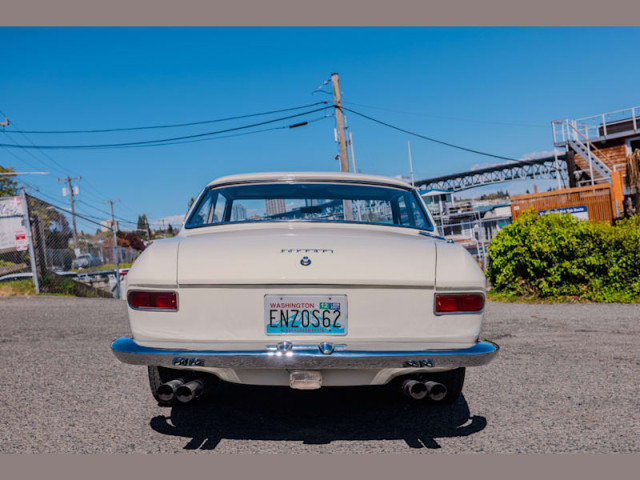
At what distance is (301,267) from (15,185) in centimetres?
4828

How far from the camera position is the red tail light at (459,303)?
2.79 m

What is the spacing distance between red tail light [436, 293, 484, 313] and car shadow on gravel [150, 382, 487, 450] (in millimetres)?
817

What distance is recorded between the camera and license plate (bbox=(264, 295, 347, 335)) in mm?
2709

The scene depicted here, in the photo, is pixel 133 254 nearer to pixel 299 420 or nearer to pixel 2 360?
pixel 2 360

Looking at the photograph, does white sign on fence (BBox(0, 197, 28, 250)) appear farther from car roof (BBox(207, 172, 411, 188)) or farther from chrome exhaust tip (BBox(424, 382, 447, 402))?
chrome exhaust tip (BBox(424, 382, 447, 402))

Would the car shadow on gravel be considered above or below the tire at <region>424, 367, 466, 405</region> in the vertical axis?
below

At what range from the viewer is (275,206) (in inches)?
155

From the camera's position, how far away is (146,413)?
3.60 metres

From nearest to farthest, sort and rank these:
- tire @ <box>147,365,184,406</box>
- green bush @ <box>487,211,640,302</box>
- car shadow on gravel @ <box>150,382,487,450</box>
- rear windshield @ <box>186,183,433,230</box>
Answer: car shadow on gravel @ <box>150,382,487,450</box>
tire @ <box>147,365,184,406</box>
rear windshield @ <box>186,183,433,230</box>
green bush @ <box>487,211,640,302</box>

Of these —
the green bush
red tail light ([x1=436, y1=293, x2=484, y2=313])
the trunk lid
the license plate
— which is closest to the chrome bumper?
the license plate

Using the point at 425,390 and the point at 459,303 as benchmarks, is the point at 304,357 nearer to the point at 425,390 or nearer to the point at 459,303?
the point at 425,390

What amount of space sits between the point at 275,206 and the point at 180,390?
1.64 meters

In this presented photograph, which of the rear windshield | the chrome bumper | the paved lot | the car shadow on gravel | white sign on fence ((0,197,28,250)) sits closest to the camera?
the chrome bumper

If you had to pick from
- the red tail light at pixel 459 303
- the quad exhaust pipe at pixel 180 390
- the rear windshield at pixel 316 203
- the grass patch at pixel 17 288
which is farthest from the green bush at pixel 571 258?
the grass patch at pixel 17 288
